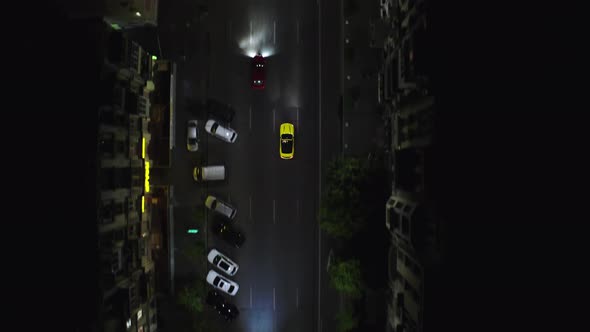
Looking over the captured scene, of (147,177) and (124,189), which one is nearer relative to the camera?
(124,189)

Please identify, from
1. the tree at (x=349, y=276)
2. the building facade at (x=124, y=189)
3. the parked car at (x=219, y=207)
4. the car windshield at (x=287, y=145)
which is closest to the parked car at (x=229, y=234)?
the parked car at (x=219, y=207)

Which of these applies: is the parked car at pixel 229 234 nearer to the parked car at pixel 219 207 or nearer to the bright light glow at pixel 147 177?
the parked car at pixel 219 207

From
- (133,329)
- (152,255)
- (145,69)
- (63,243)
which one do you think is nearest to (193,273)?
(152,255)

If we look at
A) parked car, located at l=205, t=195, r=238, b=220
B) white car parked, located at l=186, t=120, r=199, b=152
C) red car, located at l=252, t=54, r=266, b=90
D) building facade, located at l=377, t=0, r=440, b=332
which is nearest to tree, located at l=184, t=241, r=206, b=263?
parked car, located at l=205, t=195, r=238, b=220

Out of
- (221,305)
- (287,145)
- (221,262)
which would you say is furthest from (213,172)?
(221,305)

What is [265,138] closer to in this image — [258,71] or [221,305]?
[258,71]

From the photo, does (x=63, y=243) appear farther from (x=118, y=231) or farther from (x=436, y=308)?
(x=436, y=308)

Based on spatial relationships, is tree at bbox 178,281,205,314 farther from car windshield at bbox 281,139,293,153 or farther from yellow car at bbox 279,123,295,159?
car windshield at bbox 281,139,293,153
